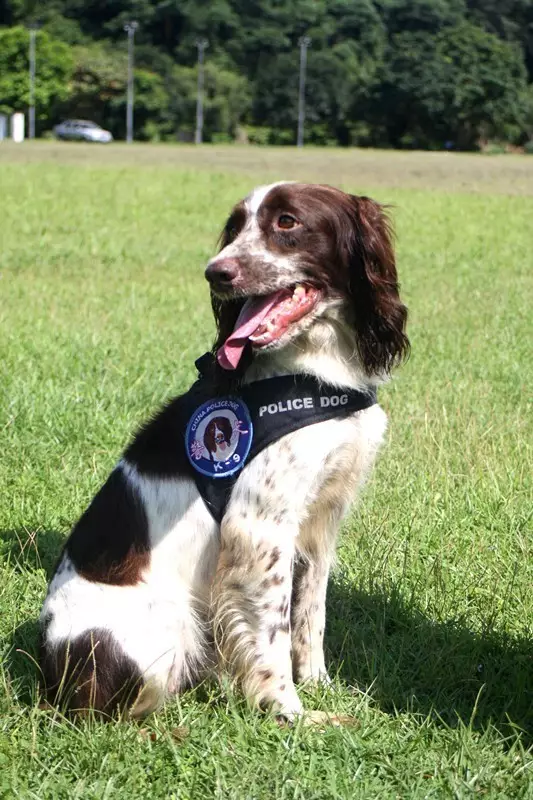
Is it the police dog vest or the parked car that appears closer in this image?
the police dog vest

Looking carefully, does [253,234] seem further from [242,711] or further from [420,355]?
[420,355]

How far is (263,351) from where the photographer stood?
3.07 metres

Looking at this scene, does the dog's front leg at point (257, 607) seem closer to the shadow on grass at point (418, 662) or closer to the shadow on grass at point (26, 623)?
the shadow on grass at point (418, 662)

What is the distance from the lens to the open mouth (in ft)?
9.98

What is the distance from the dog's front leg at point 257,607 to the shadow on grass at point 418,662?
1.29ft

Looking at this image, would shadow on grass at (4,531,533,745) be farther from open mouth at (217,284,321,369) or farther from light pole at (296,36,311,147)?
light pole at (296,36,311,147)

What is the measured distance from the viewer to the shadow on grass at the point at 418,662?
3278 mm

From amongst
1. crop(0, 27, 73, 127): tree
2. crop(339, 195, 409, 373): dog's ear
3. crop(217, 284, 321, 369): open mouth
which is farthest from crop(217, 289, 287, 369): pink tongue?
crop(0, 27, 73, 127): tree

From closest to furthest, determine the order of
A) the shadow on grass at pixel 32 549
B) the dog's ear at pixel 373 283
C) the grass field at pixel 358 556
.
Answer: the grass field at pixel 358 556 < the dog's ear at pixel 373 283 < the shadow on grass at pixel 32 549

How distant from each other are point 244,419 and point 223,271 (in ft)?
1.53

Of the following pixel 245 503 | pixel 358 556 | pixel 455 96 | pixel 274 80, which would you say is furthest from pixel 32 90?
pixel 245 503

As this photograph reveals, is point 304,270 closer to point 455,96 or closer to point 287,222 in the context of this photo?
point 287,222

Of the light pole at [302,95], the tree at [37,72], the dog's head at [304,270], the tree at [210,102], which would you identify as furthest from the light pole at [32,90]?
the dog's head at [304,270]

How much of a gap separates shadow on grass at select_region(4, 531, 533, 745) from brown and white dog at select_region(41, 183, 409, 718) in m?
0.34
